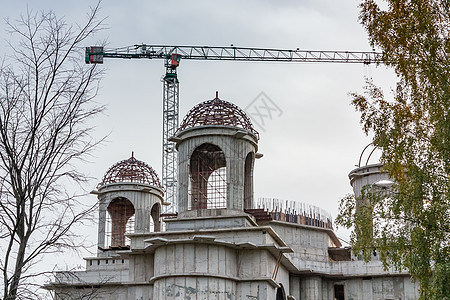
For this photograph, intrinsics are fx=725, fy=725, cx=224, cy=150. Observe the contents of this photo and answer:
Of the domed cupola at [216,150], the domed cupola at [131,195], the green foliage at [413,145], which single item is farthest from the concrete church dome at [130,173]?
the green foliage at [413,145]

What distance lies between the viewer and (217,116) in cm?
3625

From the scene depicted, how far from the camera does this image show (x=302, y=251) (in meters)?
40.8

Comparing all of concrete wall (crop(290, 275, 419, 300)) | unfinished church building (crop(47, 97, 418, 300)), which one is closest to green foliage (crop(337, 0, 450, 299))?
unfinished church building (crop(47, 97, 418, 300))

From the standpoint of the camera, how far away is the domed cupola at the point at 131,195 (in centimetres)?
4434

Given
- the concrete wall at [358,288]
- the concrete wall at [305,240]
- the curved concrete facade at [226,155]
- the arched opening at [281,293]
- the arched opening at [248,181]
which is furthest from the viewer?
the concrete wall at [305,240]

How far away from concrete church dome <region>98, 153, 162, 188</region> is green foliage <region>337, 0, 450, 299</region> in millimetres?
22206

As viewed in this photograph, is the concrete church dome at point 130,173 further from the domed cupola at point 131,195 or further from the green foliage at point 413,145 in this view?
the green foliage at point 413,145

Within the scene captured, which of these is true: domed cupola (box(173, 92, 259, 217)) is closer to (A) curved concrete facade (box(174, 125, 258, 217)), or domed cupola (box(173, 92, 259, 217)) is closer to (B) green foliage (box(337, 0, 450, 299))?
(A) curved concrete facade (box(174, 125, 258, 217))

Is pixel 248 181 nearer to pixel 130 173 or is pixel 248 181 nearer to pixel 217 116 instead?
pixel 217 116

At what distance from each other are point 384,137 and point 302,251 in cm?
1828

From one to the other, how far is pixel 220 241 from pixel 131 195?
44.8 ft

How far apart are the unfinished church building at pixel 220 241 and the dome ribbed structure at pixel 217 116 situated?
5 cm

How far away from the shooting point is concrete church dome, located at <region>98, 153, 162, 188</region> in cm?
4494

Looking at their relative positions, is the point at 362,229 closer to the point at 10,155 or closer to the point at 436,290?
the point at 436,290
